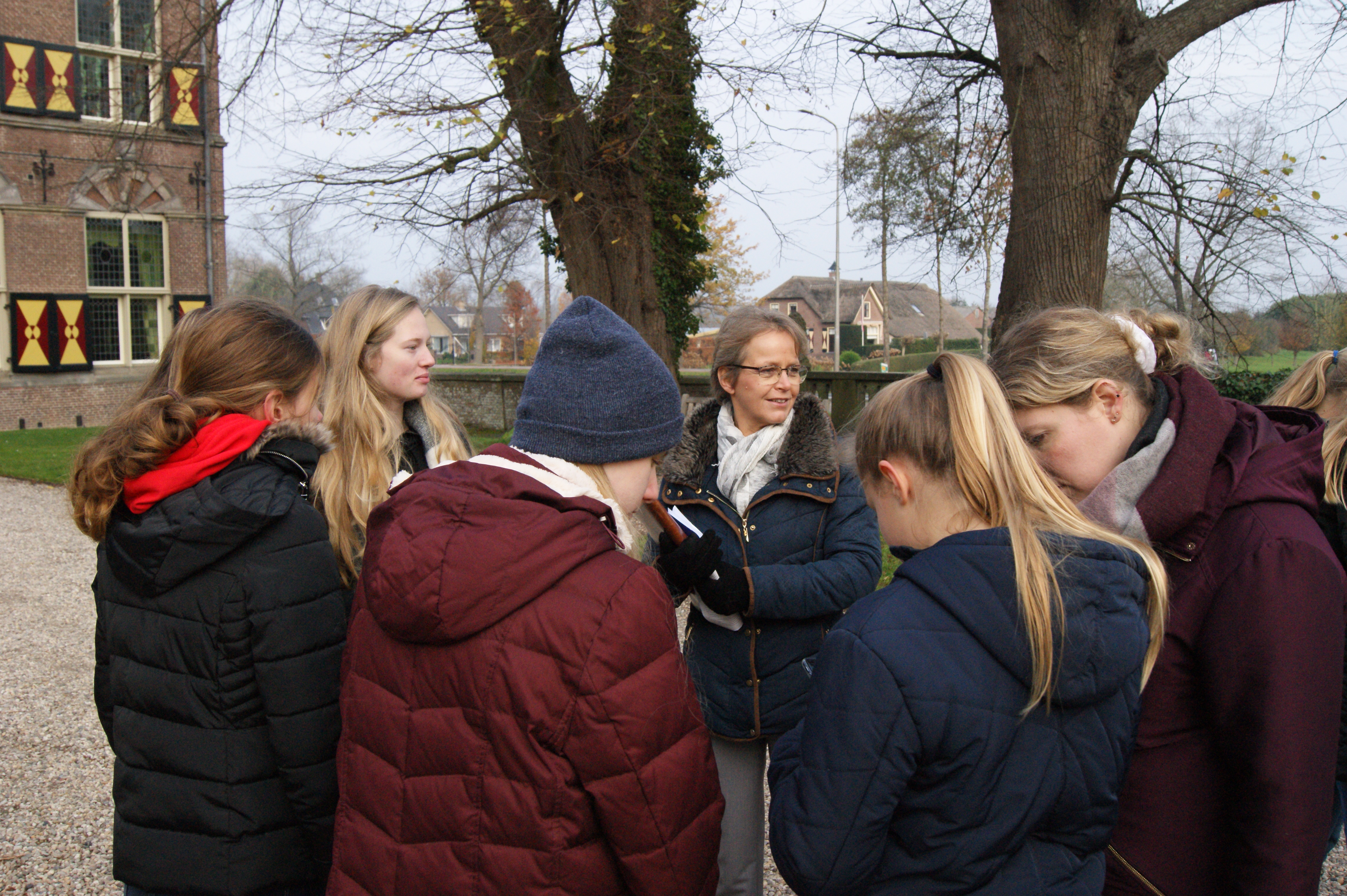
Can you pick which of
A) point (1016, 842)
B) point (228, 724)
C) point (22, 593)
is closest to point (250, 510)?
point (228, 724)

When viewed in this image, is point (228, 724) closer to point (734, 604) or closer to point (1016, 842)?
point (734, 604)

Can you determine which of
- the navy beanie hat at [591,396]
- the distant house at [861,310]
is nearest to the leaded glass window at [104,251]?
the navy beanie hat at [591,396]

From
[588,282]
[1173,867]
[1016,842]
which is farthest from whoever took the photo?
[588,282]

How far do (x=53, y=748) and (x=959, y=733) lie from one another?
4731 mm

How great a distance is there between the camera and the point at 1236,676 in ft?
4.88

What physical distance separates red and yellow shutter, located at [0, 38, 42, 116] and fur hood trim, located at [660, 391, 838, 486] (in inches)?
879

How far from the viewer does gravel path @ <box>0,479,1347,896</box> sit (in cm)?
330

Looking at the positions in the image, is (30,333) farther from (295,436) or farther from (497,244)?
(295,436)

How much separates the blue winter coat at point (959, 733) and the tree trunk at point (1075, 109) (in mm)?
5033

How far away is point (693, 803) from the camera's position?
1.48 m

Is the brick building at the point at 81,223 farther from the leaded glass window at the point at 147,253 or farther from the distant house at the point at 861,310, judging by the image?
the distant house at the point at 861,310

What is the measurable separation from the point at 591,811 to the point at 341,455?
1377mm

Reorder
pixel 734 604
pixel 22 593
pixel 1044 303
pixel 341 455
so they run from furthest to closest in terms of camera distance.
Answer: pixel 22 593 < pixel 1044 303 < pixel 341 455 < pixel 734 604

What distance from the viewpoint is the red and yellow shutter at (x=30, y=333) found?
19.0m
